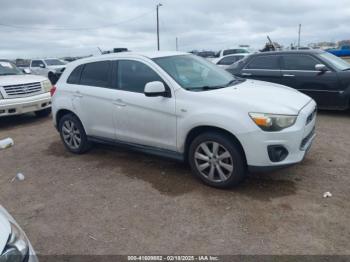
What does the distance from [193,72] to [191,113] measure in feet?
2.86

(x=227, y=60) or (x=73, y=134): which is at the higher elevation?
(x=227, y=60)

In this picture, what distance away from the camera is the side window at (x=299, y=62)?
24.3 feet

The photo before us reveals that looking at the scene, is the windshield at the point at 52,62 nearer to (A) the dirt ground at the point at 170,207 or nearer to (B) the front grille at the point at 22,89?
(B) the front grille at the point at 22,89

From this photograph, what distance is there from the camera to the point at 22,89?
8.07 metres

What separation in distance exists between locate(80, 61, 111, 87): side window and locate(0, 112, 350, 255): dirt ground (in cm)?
126

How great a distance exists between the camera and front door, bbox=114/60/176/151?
413 centimetres

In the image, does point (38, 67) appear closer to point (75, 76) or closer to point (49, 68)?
point (49, 68)

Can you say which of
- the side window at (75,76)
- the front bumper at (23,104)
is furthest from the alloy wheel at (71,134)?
the front bumper at (23,104)

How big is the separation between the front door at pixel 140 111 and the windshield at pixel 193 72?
0.23m

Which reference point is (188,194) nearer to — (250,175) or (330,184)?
(250,175)

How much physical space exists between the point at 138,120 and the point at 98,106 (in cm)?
85

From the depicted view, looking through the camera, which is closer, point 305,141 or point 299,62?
point 305,141

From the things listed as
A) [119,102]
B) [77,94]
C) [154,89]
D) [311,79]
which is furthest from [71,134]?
[311,79]

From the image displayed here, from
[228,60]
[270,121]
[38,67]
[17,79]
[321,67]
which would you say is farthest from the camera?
[38,67]
